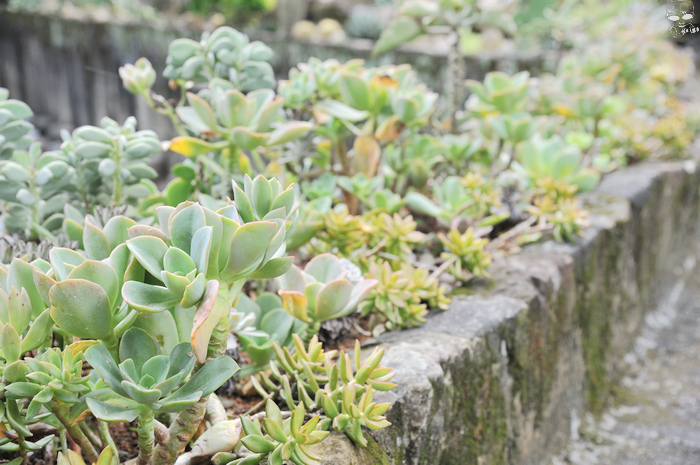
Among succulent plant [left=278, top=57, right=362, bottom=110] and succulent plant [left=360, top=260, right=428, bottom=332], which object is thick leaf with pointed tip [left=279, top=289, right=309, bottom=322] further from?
succulent plant [left=278, top=57, right=362, bottom=110]

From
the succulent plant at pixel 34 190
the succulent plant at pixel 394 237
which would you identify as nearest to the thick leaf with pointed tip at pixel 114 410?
the succulent plant at pixel 34 190

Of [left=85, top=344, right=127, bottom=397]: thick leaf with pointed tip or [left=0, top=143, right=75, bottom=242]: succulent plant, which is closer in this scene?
[left=85, top=344, right=127, bottom=397]: thick leaf with pointed tip

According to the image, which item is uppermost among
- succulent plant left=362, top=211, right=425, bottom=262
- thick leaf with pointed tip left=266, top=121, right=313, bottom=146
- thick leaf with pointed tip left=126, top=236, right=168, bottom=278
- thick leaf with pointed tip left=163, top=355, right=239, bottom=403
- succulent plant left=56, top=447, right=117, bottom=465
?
thick leaf with pointed tip left=266, top=121, right=313, bottom=146

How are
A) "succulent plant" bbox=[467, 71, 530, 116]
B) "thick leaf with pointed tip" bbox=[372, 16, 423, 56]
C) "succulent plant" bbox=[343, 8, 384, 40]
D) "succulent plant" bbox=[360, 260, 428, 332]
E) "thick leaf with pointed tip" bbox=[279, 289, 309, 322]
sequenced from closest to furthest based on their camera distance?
"thick leaf with pointed tip" bbox=[279, 289, 309, 322] < "succulent plant" bbox=[360, 260, 428, 332] < "succulent plant" bbox=[467, 71, 530, 116] < "thick leaf with pointed tip" bbox=[372, 16, 423, 56] < "succulent plant" bbox=[343, 8, 384, 40]

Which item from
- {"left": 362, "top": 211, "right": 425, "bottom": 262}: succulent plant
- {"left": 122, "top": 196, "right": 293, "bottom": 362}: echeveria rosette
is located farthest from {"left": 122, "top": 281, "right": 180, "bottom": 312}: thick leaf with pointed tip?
{"left": 362, "top": 211, "right": 425, "bottom": 262}: succulent plant

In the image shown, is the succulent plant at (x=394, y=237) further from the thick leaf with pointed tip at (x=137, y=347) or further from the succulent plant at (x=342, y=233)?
the thick leaf with pointed tip at (x=137, y=347)

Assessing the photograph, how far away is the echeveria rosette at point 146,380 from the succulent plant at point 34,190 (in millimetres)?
446

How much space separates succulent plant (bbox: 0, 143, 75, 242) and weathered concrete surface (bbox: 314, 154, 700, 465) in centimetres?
69

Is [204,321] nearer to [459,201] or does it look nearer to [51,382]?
[51,382]

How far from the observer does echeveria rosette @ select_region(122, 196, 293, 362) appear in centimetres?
59

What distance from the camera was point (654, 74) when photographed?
381 cm

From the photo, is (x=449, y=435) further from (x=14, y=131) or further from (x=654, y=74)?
(x=654, y=74)

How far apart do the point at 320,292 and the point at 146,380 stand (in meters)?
0.35

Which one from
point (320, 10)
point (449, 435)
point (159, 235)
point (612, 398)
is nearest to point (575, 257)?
point (612, 398)
